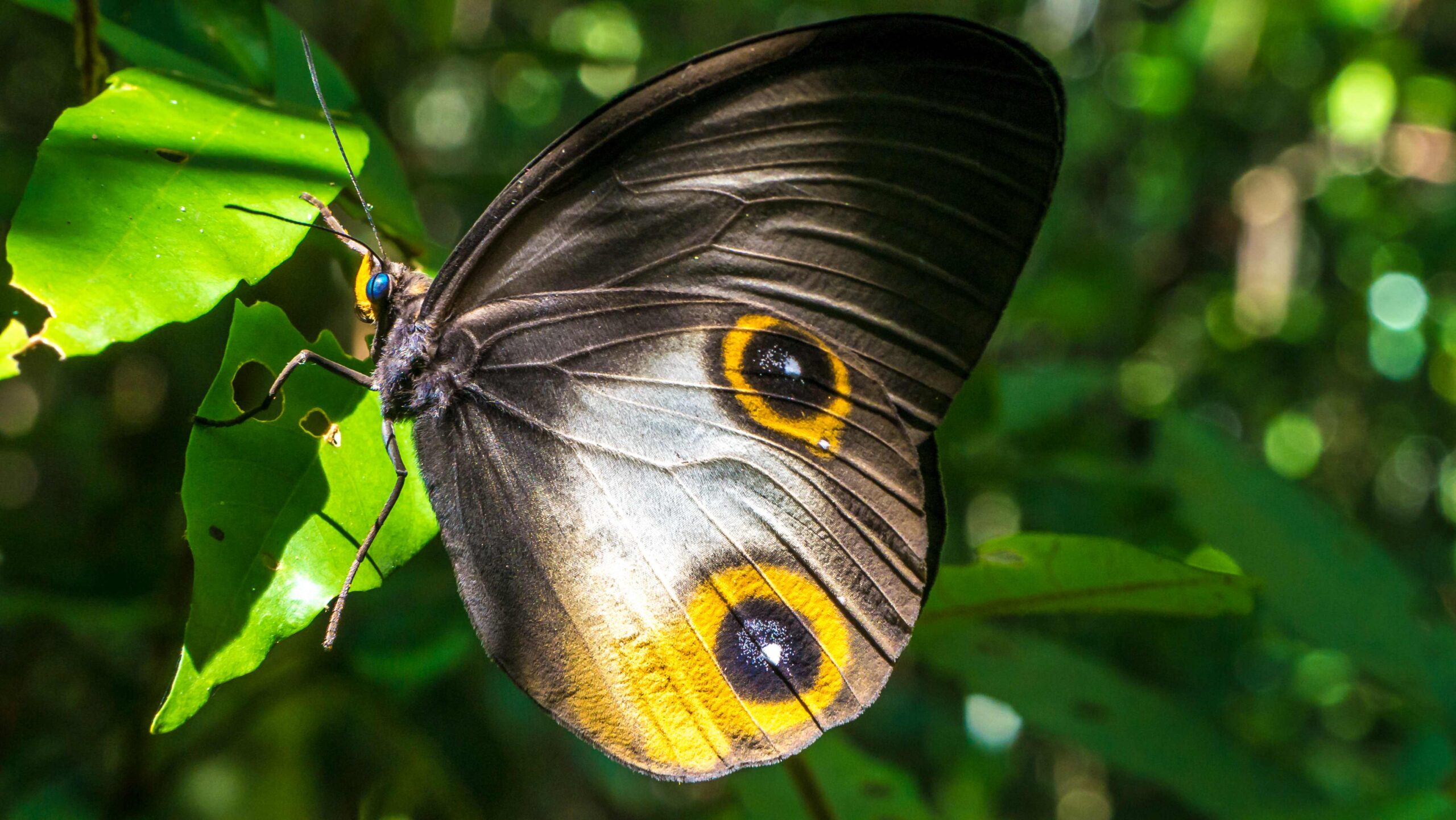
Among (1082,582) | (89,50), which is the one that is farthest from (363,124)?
(1082,582)

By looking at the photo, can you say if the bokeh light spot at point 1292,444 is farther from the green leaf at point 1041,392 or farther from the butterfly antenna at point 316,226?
the butterfly antenna at point 316,226

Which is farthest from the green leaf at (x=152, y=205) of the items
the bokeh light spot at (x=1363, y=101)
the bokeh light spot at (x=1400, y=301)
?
the bokeh light spot at (x=1400, y=301)

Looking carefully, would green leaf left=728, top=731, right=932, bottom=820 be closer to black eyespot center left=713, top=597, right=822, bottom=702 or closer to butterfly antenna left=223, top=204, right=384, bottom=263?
black eyespot center left=713, top=597, right=822, bottom=702

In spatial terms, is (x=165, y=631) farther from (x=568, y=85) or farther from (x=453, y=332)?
(x=568, y=85)

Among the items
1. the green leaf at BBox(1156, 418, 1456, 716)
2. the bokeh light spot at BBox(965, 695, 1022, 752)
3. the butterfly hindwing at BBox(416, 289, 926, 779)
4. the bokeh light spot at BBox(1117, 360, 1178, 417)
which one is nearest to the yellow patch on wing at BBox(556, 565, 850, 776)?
the butterfly hindwing at BBox(416, 289, 926, 779)

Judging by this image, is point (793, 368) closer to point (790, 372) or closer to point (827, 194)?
point (790, 372)
